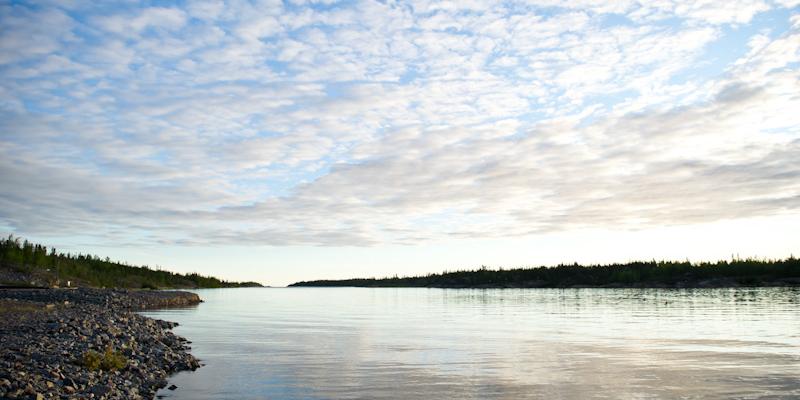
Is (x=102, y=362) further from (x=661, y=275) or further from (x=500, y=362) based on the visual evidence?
(x=661, y=275)

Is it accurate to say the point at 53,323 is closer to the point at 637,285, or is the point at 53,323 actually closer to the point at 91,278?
the point at 91,278

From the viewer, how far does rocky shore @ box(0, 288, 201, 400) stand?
49.7ft

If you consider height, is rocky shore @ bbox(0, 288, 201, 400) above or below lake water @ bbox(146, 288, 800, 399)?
above

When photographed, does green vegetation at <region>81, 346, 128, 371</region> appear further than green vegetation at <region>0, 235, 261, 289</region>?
No

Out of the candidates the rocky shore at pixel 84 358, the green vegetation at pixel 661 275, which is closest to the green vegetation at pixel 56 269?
the rocky shore at pixel 84 358

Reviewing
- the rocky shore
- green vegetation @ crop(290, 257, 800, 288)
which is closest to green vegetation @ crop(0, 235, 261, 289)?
the rocky shore

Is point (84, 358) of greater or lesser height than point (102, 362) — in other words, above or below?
above

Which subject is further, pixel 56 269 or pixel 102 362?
pixel 56 269

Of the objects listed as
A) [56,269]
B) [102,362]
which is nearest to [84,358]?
[102,362]

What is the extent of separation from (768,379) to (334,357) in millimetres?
15587

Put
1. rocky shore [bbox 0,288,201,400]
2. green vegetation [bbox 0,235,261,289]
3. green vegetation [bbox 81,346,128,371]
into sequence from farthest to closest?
green vegetation [bbox 0,235,261,289], green vegetation [bbox 81,346,128,371], rocky shore [bbox 0,288,201,400]

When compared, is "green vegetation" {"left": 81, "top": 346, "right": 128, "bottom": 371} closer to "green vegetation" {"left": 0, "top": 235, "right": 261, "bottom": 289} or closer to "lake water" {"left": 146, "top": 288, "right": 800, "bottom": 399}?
"lake water" {"left": 146, "top": 288, "right": 800, "bottom": 399}

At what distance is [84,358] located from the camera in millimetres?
18500

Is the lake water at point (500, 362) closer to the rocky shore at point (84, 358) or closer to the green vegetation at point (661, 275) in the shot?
the rocky shore at point (84, 358)
